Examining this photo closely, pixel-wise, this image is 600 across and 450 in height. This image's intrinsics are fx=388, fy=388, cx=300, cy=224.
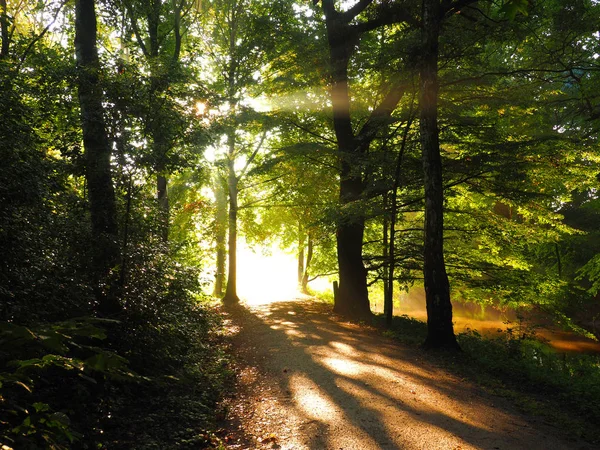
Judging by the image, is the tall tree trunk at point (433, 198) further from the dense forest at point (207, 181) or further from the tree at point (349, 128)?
the tree at point (349, 128)

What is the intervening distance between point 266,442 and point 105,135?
235 inches

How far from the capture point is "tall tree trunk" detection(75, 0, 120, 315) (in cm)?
661

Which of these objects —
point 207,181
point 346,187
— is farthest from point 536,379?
point 207,181

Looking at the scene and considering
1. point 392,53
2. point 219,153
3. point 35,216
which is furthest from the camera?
point 219,153

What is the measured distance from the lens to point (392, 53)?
1109 cm

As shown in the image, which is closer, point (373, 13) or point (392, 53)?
point (392, 53)

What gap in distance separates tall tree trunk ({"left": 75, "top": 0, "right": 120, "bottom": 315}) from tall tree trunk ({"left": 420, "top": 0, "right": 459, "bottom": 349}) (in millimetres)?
7078

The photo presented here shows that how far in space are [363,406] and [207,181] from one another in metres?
17.0

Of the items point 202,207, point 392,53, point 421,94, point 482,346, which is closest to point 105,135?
point 421,94

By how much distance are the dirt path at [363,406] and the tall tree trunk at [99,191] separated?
2.96m

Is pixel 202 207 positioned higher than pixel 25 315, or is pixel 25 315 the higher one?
pixel 202 207

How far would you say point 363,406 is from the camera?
6.14 meters

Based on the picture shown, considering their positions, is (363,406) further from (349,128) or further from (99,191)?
(349,128)

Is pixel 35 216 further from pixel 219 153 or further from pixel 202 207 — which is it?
pixel 202 207
